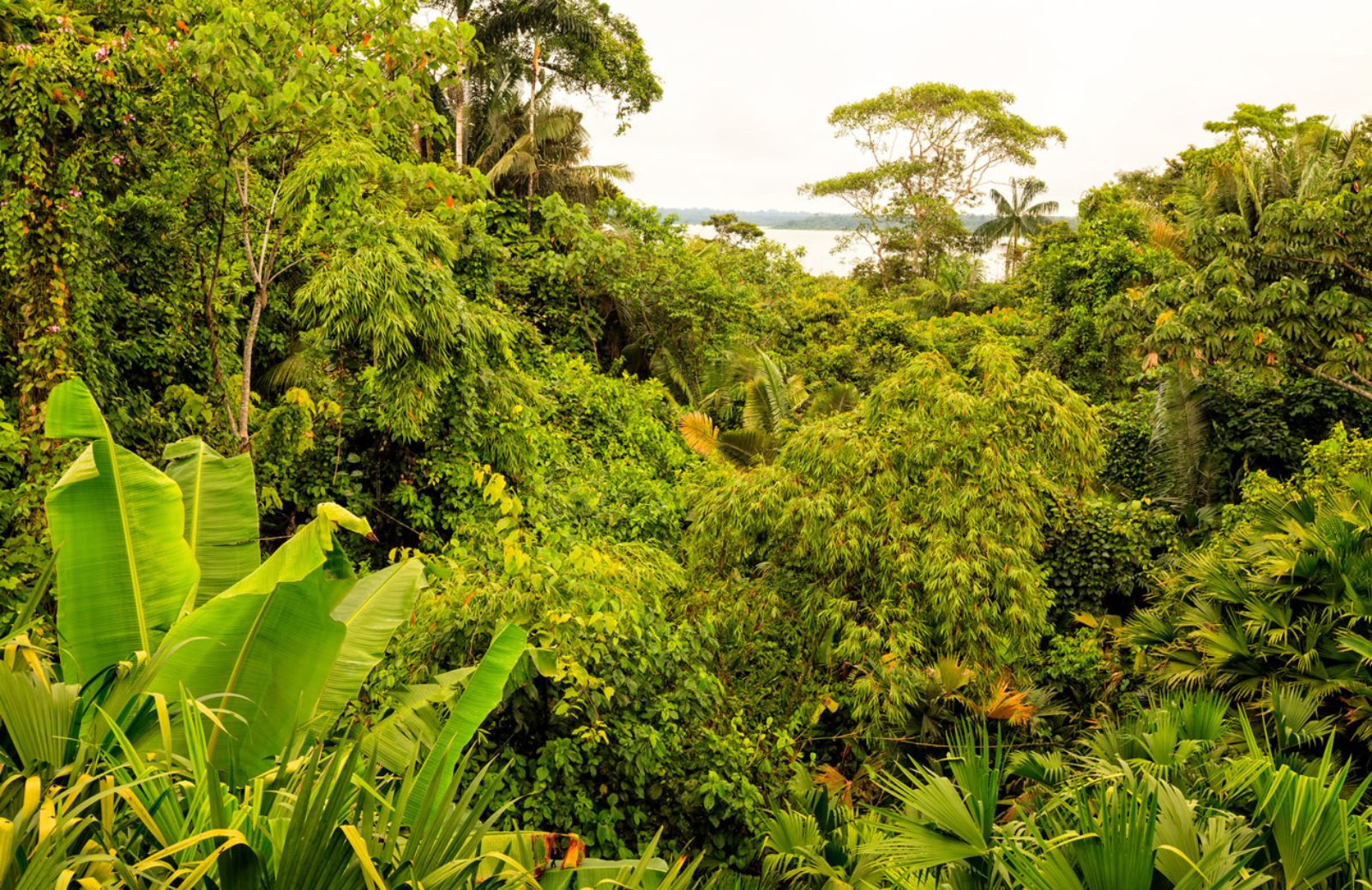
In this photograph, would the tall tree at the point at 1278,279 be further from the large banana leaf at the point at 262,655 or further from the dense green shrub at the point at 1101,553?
the large banana leaf at the point at 262,655

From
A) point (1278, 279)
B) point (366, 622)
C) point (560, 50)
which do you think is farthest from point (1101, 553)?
point (560, 50)

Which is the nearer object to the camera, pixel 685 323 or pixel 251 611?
pixel 251 611

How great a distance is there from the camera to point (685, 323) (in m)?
15.9

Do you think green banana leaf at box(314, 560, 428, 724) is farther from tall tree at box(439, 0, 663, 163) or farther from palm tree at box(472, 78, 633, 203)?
palm tree at box(472, 78, 633, 203)

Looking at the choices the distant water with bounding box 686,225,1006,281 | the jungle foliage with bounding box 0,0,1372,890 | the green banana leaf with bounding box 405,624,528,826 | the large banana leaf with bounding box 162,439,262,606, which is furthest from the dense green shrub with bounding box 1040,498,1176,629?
the distant water with bounding box 686,225,1006,281

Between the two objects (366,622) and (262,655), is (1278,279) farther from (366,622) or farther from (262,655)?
(262,655)

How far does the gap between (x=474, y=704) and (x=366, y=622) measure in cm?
83

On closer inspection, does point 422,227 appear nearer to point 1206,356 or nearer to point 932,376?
point 932,376

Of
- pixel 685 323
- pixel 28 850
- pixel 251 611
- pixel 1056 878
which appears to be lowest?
pixel 1056 878

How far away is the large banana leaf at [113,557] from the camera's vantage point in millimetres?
2885

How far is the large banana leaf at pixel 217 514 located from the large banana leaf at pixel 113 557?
374mm

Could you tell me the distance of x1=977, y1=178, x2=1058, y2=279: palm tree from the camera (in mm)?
37906

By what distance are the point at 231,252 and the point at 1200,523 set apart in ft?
41.4

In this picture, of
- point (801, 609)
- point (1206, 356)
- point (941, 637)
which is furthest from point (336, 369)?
point (1206, 356)
